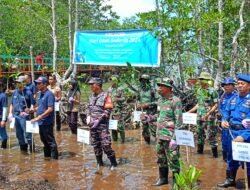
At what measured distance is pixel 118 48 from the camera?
11.9 m

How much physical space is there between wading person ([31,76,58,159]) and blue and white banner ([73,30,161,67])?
11.5 feet

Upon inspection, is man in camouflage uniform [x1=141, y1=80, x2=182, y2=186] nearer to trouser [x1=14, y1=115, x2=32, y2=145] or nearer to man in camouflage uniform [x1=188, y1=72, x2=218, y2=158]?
man in camouflage uniform [x1=188, y1=72, x2=218, y2=158]

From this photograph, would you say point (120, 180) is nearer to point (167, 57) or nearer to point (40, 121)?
point (40, 121)

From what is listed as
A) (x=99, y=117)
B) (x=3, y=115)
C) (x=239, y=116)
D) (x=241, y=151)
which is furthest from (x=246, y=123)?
(x=3, y=115)

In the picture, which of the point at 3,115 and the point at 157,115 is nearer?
the point at 157,115

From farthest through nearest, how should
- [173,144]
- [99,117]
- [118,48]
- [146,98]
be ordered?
[118,48] → [146,98] → [99,117] → [173,144]

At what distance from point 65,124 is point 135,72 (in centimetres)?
365

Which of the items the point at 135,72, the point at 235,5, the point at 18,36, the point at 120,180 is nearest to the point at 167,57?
the point at 135,72

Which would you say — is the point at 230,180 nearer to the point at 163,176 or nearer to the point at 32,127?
the point at 163,176

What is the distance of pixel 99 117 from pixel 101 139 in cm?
43

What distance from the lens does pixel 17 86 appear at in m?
9.27

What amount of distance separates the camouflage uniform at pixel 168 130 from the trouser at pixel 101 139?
142cm

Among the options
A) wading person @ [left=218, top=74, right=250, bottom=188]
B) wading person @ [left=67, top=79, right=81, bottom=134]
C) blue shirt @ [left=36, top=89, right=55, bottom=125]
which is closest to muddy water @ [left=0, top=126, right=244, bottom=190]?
blue shirt @ [left=36, top=89, right=55, bottom=125]

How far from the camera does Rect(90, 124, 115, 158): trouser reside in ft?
24.8
